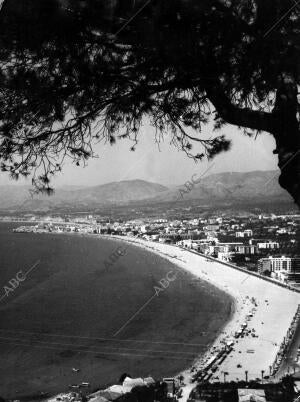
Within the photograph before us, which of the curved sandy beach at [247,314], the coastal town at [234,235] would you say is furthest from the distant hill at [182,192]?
the curved sandy beach at [247,314]

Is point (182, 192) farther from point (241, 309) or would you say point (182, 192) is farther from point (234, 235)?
point (234, 235)

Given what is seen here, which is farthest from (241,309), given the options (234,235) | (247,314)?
→ (234,235)

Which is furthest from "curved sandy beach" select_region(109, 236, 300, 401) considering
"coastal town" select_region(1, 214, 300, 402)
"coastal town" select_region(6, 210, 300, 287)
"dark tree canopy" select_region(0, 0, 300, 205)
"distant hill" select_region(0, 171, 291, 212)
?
"dark tree canopy" select_region(0, 0, 300, 205)

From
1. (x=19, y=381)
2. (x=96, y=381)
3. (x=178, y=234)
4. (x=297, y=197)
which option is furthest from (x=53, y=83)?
(x=178, y=234)

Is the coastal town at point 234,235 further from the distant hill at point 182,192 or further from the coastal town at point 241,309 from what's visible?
the distant hill at point 182,192

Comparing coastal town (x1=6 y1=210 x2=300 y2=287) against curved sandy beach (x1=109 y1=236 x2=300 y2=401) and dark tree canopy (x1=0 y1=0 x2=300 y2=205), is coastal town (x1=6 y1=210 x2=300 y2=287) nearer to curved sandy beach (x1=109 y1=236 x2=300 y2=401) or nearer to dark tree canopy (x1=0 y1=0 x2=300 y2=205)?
curved sandy beach (x1=109 y1=236 x2=300 y2=401)

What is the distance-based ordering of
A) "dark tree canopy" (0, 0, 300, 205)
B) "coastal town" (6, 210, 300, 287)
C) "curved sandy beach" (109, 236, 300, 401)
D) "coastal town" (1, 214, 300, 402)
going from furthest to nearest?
"coastal town" (6, 210, 300, 287) → "curved sandy beach" (109, 236, 300, 401) → "coastal town" (1, 214, 300, 402) → "dark tree canopy" (0, 0, 300, 205)
